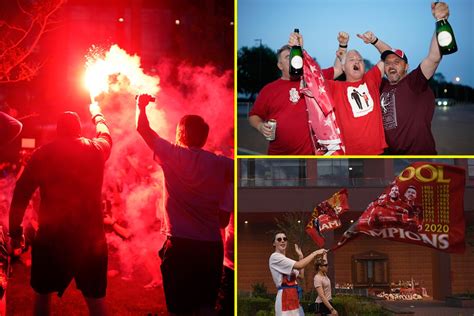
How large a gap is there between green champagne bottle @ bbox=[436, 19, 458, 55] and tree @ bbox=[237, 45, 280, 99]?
53.1 inches

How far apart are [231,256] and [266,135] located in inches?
40.9

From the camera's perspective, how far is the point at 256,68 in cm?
566

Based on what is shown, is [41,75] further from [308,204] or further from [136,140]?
[308,204]

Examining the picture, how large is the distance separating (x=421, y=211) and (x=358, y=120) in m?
0.92

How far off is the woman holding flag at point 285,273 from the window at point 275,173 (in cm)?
44

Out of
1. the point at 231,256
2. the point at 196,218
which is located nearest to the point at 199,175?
the point at 196,218

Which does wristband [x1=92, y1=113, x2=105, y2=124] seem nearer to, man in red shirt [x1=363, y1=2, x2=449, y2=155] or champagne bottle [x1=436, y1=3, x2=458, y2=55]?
man in red shirt [x1=363, y1=2, x2=449, y2=155]

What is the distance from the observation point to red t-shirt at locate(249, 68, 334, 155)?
5.60 metres

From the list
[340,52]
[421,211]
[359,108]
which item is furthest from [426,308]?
[340,52]

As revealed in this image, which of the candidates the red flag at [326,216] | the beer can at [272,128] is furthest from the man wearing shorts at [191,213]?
the red flag at [326,216]

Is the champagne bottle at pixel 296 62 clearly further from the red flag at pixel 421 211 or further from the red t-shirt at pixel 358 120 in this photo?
the red flag at pixel 421 211

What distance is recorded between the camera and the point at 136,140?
5742mm

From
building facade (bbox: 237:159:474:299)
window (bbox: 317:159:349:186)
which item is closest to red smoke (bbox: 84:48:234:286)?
building facade (bbox: 237:159:474:299)

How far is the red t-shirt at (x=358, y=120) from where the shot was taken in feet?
18.5
